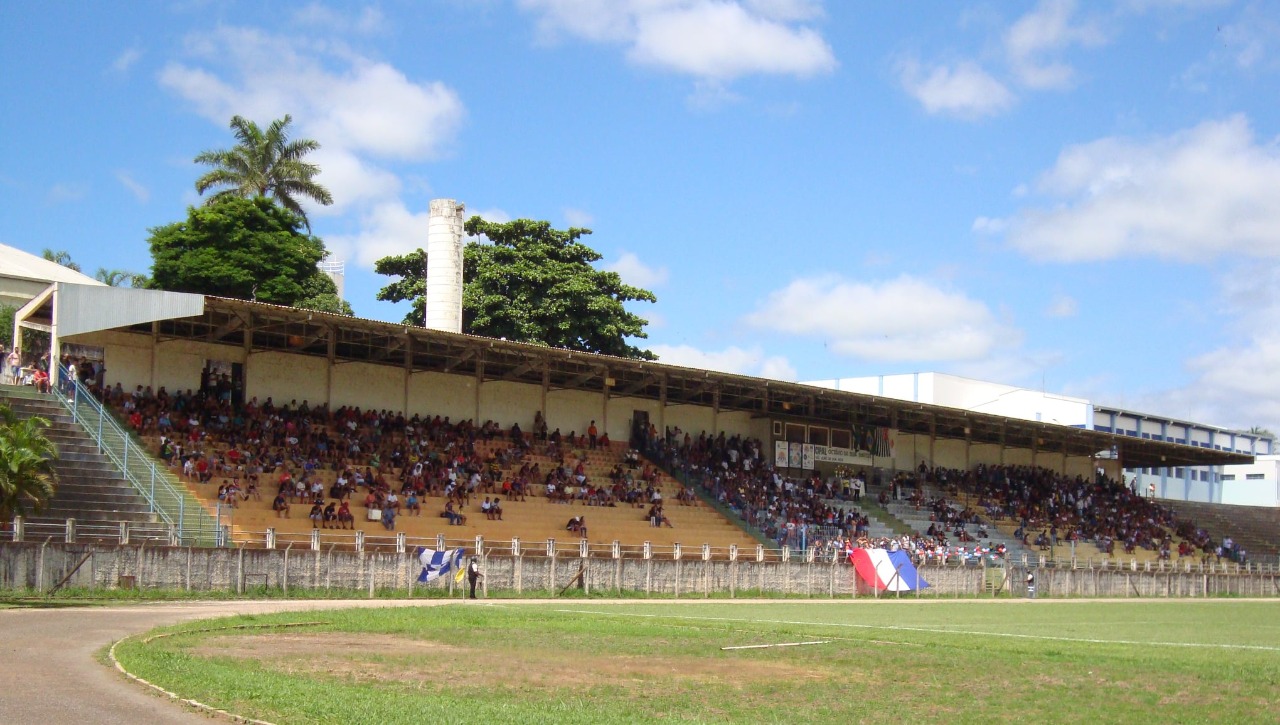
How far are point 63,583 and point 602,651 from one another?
14.8 m

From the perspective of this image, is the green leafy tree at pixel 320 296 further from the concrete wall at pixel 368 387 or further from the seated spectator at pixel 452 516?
the seated spectator at pixel 452 516

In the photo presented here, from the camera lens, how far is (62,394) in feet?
124

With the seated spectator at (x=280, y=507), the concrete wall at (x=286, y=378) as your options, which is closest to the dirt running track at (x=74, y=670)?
the seated spectator at (x=280, y=507)

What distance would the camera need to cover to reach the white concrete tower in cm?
5206

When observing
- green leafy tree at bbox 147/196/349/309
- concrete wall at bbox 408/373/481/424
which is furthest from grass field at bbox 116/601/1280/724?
green leafy tree at bbox 147/196/349/309

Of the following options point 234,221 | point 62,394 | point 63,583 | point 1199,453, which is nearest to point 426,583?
point 63,583

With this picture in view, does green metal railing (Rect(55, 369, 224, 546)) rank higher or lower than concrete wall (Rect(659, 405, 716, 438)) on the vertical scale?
lower

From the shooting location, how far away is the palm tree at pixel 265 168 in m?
70.7

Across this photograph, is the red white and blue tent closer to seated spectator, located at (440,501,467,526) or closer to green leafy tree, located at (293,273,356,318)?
seated spectator, located at (440,501,467,526)

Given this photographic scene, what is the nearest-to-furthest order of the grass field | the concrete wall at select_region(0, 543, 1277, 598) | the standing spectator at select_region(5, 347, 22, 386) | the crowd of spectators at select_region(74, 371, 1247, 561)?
the grass field, the concrete wall at select_region(0, 543, 1277, 598), the standing spectator at select_region(5, 347, 22, 386), the crowd of spectators at select_region(74, 371, 1247, 561)

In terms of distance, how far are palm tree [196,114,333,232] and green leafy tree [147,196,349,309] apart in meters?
4.93

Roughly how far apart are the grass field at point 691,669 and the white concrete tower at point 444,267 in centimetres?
2527

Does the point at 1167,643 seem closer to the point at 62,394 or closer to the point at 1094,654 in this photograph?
the point at 1094,654

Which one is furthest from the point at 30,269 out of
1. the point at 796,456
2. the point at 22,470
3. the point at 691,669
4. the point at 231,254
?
the point at 691,669
